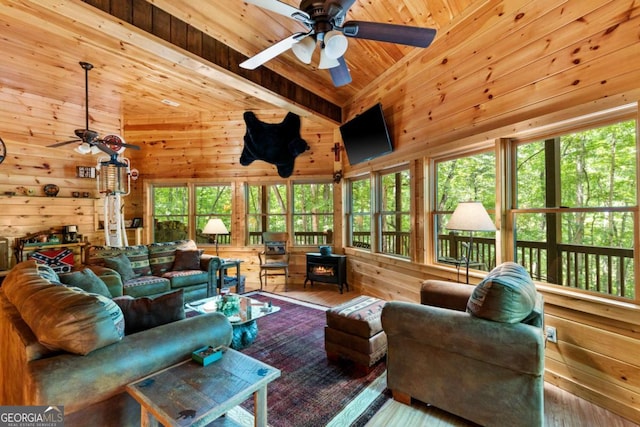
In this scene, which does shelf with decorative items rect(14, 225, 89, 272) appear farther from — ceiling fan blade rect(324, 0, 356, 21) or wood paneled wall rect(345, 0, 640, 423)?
wood paneled wall rect(345, 0, 640, 423)

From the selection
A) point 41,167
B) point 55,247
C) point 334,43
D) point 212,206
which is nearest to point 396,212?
point 334,43

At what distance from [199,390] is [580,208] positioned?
2.91 m

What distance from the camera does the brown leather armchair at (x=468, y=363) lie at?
5.36 feet

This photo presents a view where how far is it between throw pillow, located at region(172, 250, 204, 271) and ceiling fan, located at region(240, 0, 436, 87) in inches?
132

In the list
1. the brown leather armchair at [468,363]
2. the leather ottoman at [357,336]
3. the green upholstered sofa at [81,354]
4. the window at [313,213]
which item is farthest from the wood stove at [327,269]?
the green upholstered sofa at [81,354]

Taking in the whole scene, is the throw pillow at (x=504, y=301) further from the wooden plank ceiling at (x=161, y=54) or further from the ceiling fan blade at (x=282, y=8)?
the wooden plank ceiling at (x=161, y=54)

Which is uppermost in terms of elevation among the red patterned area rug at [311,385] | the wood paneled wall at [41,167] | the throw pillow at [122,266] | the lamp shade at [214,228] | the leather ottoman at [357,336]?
the wood paneled wall at [41,167]

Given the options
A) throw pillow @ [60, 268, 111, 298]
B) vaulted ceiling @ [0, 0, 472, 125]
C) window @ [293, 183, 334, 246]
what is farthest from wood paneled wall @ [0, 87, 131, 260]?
window @ [293, 183, 334, 246]

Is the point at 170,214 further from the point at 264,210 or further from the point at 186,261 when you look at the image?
the point at 186,261

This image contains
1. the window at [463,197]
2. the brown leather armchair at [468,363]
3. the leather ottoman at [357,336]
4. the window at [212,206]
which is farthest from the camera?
the window at [212,206]

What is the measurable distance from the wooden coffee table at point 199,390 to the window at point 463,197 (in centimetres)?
238

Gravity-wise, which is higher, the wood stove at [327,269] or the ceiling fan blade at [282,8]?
the ceiling fan blade at [282,8]

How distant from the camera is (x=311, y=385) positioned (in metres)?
2.29

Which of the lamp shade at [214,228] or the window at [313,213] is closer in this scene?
the lamp shade at [214,228]
